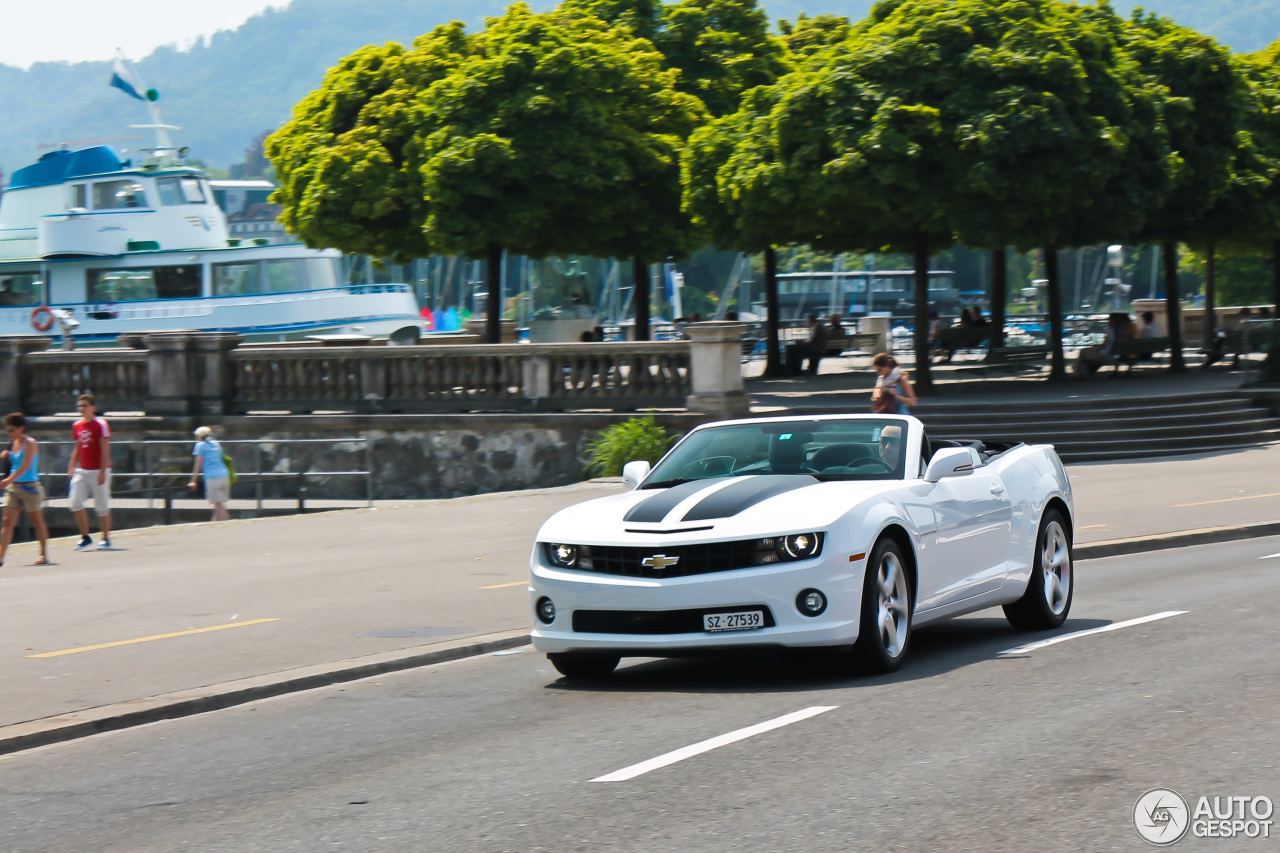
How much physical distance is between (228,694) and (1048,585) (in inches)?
205

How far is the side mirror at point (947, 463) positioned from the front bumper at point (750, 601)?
106 centimetres

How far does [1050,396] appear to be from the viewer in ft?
92.6

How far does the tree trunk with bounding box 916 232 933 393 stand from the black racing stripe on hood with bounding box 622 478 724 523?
20.8m

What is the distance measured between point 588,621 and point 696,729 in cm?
126

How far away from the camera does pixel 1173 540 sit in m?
15.6

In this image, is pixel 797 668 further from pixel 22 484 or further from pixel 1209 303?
pixel 1209 303

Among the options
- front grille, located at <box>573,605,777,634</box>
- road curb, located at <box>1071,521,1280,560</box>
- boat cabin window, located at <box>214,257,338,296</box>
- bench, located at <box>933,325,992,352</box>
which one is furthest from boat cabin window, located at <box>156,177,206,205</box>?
front grille, located at <box>573,605,777,634</box>

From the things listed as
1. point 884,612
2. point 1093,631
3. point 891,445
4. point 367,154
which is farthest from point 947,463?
point 367,154

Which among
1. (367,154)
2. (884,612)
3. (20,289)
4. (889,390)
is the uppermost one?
(367,154)

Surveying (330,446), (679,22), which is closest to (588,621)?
(330,446)

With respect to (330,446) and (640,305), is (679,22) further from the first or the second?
(330,446)

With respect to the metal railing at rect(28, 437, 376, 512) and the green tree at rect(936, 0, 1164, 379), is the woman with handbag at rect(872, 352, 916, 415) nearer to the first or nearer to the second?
Answer: the green tree at rect(936, 0, 1164, 379)

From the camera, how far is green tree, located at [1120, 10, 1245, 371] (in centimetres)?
3192

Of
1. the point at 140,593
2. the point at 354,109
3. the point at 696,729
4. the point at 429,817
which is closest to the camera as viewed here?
the point at 429,817
